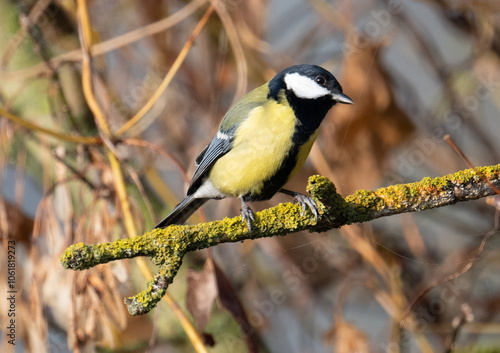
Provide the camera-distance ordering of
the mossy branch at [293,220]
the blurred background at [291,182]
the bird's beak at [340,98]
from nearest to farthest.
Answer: the mossy branch at [293,220]
the bird's beak at [340,98]
the blurred background at [291,182]

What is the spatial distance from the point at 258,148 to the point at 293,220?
0.91ft

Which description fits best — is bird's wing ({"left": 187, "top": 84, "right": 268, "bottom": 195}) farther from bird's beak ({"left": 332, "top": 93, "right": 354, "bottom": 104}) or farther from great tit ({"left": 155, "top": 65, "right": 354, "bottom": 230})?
bird's beak ({"left": 332, "top": 93, "right": 354, "bottom": 104})

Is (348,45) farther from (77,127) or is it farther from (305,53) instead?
(77,127)

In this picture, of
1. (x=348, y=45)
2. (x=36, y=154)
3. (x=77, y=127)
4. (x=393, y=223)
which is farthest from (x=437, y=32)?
(x=36, y=154)

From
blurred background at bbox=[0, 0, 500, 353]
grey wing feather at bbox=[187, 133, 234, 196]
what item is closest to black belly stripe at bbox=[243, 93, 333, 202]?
grey wing feather at bbox=[187, 133, 234, 196]

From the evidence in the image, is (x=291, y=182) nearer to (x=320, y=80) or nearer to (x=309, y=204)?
(x=320, y=80)

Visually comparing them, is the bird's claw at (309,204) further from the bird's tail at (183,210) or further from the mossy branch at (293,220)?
the bird's tail at (183,210)

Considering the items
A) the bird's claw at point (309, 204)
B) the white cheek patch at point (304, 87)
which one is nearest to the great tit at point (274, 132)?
the white cheek patch at point (304, 87)

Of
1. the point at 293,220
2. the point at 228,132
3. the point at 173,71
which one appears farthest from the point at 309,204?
the point at 173,71

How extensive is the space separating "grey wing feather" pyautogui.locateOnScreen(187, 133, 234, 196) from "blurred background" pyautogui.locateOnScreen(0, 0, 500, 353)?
0.04 m

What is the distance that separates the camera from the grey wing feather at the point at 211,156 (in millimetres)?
1146

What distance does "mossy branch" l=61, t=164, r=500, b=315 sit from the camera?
72 cm

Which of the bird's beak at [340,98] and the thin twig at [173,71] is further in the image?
the thin twig at [173,71]

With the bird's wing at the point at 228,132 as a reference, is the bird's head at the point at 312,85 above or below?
below
